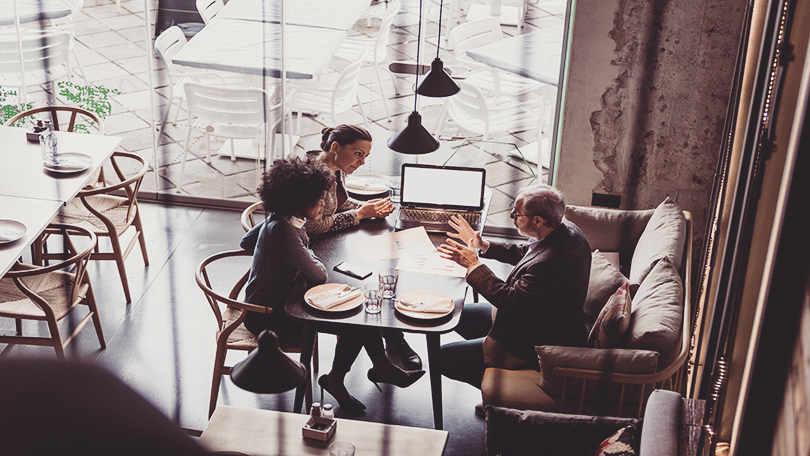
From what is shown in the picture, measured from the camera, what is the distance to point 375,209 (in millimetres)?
4203

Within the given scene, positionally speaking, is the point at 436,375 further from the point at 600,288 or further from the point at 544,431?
the point at 600,288

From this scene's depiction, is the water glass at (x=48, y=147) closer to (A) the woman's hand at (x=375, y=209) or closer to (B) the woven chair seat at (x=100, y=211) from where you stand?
(B) the woven chair seat at (x=100, y=211)

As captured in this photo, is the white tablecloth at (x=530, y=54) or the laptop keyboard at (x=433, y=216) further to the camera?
the white tablecloth at (x=530, y=54)

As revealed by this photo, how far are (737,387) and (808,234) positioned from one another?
45.6 inches

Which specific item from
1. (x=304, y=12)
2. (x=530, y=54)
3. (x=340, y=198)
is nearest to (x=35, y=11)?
(x=304, y=12)

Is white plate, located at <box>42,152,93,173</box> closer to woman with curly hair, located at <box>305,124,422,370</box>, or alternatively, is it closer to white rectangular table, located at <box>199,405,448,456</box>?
woman with curly hair, located at <box>305,124,422,370</box>

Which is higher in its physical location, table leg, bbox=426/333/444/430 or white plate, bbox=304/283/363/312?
white plate, bbox=304/283/363/312

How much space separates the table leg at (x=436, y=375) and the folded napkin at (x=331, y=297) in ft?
1.28

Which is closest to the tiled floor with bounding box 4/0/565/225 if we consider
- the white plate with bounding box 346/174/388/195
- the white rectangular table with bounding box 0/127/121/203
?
the white plate with bounding box 346/174/388/195

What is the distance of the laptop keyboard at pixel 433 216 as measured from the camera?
4207 mm

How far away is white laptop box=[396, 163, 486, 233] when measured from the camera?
4.20 metres

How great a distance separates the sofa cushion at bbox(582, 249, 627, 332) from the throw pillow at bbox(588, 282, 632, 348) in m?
0.35

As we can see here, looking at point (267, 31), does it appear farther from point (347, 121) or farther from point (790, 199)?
point (790, 199)

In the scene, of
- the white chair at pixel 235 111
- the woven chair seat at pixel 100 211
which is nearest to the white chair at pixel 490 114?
the white chair at pixel 235 111
